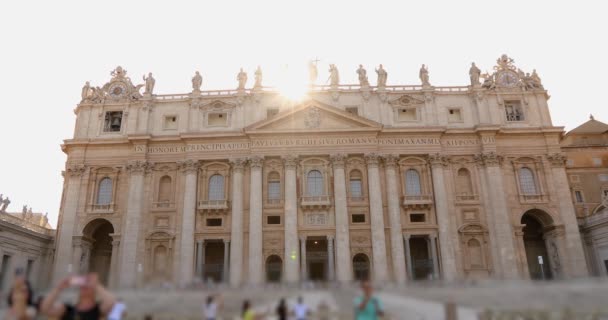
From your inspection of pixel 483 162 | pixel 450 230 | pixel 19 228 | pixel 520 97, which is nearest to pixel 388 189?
pixel 450 230

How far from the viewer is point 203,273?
3781cm

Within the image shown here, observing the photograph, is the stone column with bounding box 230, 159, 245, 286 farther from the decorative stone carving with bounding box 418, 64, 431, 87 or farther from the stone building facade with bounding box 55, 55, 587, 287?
the decorative stone carving with bounding box 418, 64, 431, 87

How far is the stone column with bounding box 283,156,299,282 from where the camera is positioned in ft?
A: 119

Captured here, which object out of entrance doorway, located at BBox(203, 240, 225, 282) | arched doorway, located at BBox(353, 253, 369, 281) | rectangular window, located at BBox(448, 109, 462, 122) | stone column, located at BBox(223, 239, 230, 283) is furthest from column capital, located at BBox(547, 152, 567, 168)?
entrance doorway, located at BBox(203, 240, 225, 282)

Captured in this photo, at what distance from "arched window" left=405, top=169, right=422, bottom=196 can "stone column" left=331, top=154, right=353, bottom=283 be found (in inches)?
226

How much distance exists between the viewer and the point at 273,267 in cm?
3759

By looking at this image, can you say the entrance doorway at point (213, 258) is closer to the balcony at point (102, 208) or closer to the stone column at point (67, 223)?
the balcony at point (102, 208)

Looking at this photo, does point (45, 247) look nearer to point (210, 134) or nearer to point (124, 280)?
point (124, 280)

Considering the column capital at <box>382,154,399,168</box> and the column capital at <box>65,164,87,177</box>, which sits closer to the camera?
the column capital at <box>382,154,399,168</box>

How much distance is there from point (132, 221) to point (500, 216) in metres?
30.7

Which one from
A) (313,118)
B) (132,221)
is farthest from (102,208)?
(313,118)

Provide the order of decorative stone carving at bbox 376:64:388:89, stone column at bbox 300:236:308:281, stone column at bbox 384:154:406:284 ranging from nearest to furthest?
stone column at bbox 384:154:406:284 → stone column at bbox 300:236:308:281 → decorative stone carving at bbox 376:64:388:89

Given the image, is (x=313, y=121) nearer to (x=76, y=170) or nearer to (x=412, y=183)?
(x=412, y=183)

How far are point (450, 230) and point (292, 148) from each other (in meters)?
15.0
